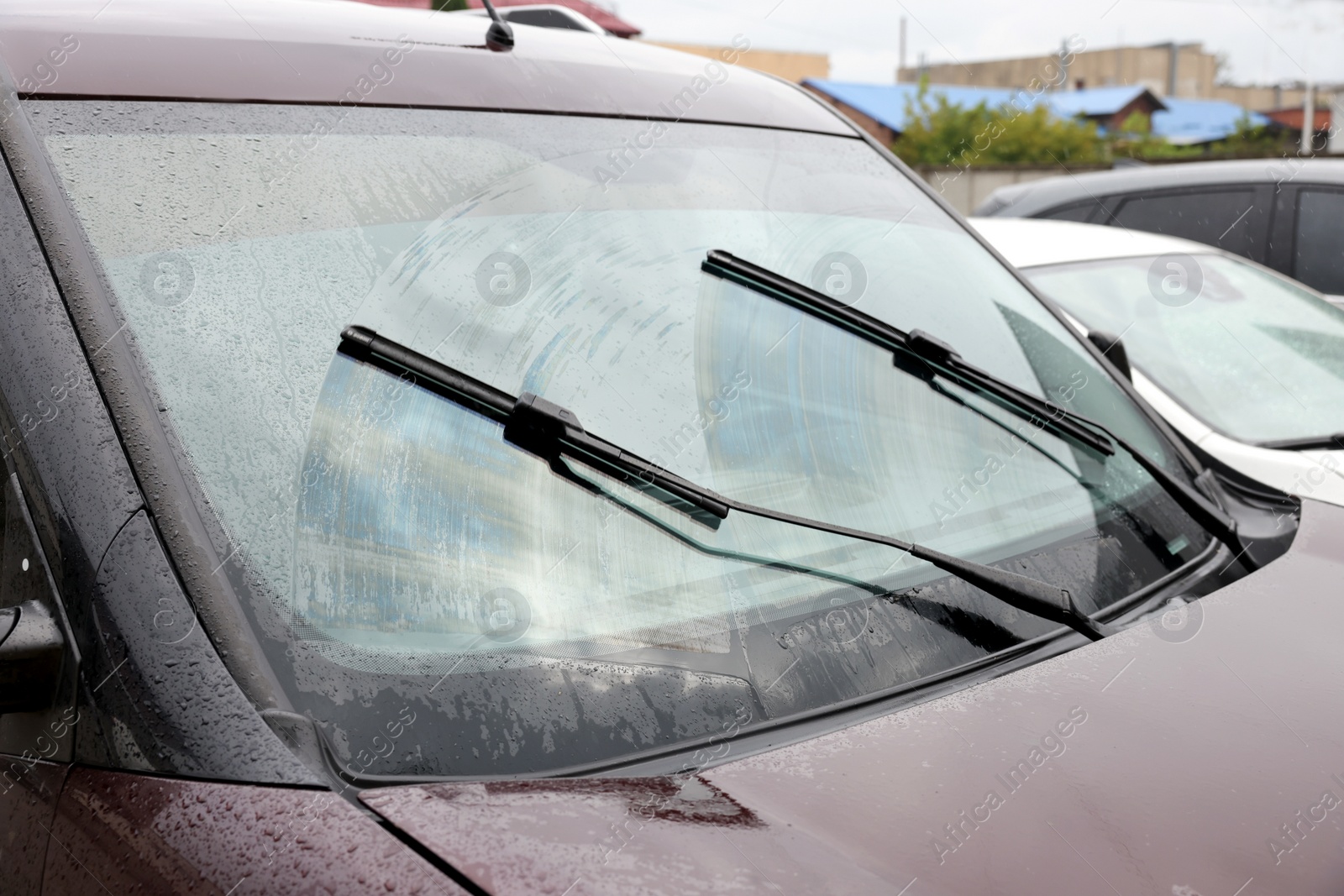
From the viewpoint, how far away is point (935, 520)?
5.13 ft

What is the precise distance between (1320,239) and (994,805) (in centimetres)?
612

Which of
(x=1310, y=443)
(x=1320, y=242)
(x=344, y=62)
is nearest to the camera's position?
(x=344, y=62)

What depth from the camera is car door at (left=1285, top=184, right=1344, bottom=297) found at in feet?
20.1

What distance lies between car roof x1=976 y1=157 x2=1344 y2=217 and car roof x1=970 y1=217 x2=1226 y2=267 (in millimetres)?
2004

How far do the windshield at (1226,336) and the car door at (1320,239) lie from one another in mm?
1761

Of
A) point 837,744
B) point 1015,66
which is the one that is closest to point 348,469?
point 837,744

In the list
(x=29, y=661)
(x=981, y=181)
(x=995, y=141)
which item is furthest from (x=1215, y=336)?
(x=995, y=141)

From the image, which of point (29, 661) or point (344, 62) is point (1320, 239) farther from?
point (29, 661)

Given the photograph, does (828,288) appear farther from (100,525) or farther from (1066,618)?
(100,525)

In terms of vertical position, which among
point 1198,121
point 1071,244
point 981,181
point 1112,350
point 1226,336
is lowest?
point 1198,121

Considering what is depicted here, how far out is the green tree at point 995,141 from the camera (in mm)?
32375

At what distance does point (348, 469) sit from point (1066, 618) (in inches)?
33.1

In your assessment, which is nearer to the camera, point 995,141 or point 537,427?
point 537,427

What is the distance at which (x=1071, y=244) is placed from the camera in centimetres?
457
